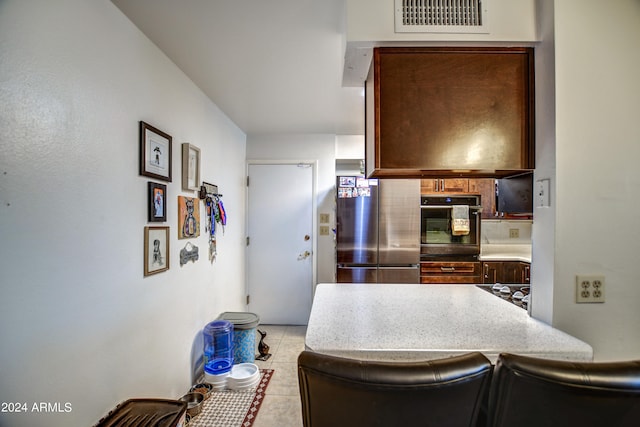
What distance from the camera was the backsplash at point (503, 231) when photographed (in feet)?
13.2

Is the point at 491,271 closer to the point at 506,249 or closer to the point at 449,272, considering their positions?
the point at 449,272

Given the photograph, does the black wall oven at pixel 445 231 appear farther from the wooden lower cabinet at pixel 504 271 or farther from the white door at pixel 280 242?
the white door at pixel 280 242

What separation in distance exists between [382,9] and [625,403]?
4.75ft

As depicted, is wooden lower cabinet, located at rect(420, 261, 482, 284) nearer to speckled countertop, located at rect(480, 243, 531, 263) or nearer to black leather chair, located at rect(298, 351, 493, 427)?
speckled countertop, located at rect(480, 243, 531, 263)

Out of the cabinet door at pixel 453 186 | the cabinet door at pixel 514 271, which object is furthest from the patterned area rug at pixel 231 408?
the cabinet door at pixel 514 271

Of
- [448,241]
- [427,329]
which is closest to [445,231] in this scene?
[448,241]

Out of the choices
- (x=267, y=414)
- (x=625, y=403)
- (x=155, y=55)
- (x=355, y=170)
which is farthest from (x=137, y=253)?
(x=355, y=170)

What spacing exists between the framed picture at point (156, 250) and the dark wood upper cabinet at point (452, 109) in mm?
1364

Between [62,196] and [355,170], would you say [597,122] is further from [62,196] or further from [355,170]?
[355,170]

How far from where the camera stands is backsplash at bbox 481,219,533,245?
404 cm

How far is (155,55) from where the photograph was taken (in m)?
1.82

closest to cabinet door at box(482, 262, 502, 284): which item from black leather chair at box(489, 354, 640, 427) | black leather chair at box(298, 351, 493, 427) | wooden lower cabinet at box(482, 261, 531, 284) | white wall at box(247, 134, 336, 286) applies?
wooden lower cabinet at box(482, 261, 531, 284)

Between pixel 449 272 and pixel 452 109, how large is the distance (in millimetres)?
2531

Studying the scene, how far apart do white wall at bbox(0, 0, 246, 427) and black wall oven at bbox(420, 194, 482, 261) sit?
257 cm
